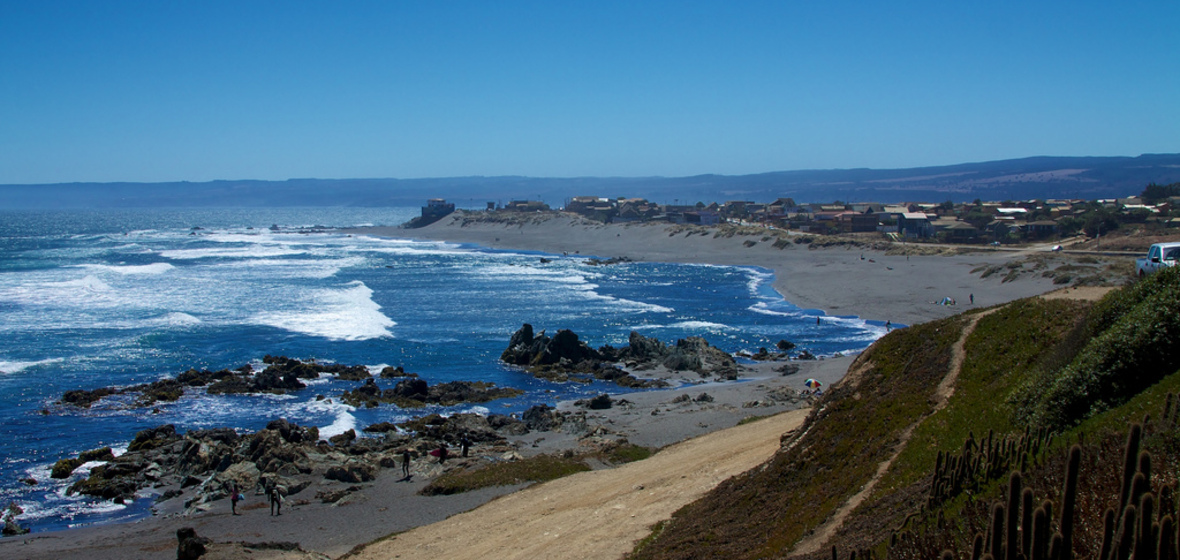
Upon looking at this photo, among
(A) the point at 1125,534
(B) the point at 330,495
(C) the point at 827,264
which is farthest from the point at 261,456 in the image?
(C) the point at 827,264

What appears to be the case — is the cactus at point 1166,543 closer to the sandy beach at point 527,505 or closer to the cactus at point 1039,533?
the cactus at point 1039,533

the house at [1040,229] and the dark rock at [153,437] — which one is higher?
the house at [1040,229]

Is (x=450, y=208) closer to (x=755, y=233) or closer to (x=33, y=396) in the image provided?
(x=755, y=233)

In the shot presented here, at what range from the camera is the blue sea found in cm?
2970

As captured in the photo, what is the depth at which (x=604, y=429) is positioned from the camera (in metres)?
27.9

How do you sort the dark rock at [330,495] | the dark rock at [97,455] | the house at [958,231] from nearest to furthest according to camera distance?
1. the dark rock at [330,495]
2. the dark rock at [97,455]
3. the house at [958,231]

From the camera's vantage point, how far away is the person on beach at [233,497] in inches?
828

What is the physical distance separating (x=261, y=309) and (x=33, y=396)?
23.3 meters

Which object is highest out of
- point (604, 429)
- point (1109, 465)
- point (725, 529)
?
point (1109, 465)

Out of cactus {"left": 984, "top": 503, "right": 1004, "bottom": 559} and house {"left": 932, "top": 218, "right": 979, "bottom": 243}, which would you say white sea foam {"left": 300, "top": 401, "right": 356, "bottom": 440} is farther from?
house {"left": 932, "top": 218, "right": 979, "bottom": 243}

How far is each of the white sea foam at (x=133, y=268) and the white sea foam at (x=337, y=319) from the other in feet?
86.9

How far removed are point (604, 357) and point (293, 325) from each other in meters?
21.5

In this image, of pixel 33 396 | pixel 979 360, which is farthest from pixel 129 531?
pixel 979 360

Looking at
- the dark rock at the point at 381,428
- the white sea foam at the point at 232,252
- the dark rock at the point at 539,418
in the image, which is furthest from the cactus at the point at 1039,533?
the white sea foam at the point at 232,252
